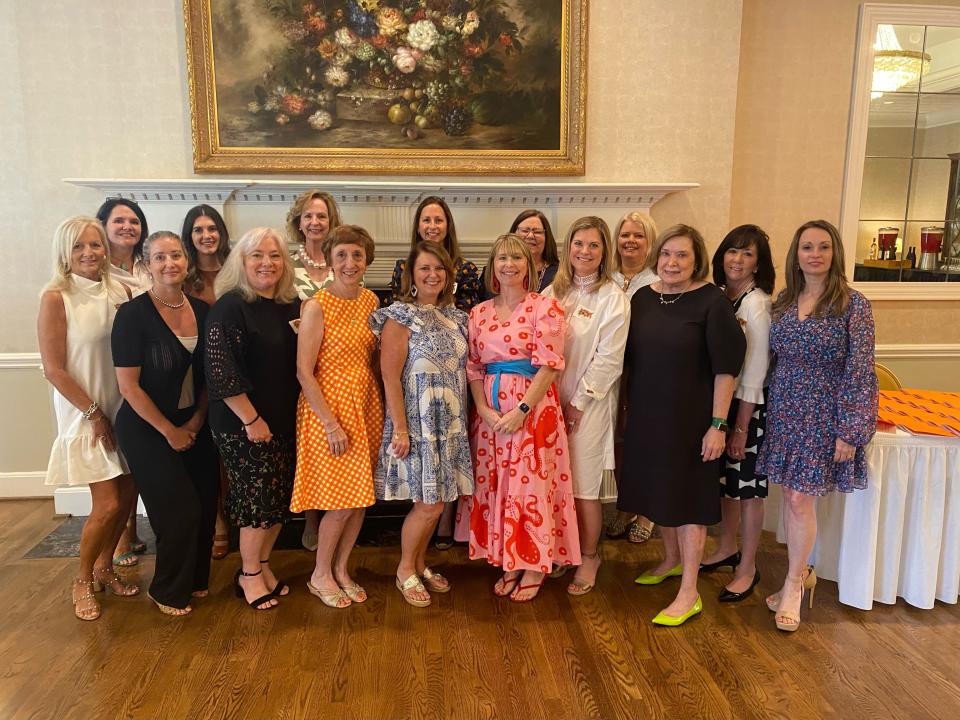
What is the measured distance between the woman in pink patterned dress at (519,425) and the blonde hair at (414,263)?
0.15 meters

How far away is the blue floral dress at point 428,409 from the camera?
240 centimetres

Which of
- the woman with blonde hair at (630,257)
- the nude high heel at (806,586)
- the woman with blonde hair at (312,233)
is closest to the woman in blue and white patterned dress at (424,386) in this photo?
the woman with blonde hair at (312,233)

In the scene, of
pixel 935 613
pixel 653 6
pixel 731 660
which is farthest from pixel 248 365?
pixel 653 6

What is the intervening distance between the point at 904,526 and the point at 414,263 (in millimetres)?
2228

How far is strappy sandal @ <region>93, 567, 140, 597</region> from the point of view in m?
2.64

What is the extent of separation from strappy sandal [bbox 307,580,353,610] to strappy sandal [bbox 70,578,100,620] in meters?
0.84

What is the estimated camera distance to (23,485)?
3.75 metres

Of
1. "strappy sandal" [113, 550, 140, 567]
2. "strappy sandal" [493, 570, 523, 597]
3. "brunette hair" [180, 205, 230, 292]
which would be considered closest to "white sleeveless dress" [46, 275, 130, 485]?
"brunette hair" [180, 205, 230, 292]

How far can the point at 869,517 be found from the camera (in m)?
2.47

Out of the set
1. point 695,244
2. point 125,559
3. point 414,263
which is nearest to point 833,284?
point 695,244

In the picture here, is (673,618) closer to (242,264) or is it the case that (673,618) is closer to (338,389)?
(338,389)

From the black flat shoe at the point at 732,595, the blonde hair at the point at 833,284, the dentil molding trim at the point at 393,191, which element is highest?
the dentil molding trim at the point at 393,191

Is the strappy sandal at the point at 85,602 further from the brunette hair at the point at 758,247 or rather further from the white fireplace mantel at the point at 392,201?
the brunette hair at the point at 758,247

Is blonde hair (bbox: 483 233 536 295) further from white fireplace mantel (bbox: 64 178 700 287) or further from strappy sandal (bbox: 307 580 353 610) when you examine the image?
strappy sandal (bbox: 307 580 353 610)
